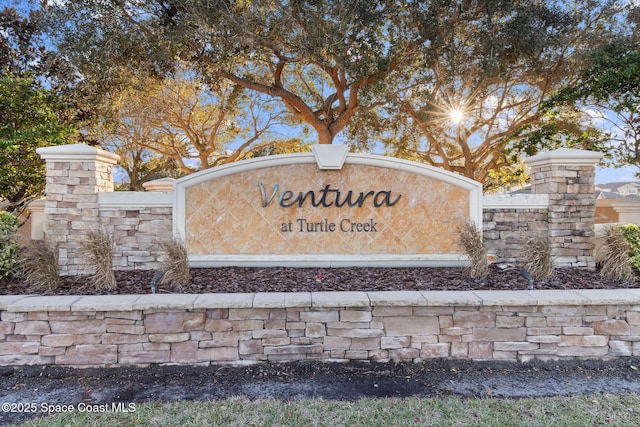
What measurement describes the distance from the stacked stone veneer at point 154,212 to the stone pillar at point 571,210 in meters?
0.01

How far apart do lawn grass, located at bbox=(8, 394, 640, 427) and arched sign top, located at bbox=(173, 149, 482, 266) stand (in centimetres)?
285

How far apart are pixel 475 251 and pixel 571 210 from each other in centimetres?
195

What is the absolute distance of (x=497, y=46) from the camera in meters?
10.4

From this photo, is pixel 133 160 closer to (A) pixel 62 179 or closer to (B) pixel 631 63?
(A) pixel 62 179

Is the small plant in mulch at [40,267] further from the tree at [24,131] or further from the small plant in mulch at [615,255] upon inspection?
the small plant in mulch at [615,255]

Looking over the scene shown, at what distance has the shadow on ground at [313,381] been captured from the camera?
10.9 ft

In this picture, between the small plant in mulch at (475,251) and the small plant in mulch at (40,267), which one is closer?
A: the small plant in mulch at (40,267)

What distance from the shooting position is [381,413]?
296cm

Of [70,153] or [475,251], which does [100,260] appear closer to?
[70,153]

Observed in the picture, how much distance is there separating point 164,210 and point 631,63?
1020 cm

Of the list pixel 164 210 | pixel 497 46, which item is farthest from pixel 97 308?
pixel 497 46

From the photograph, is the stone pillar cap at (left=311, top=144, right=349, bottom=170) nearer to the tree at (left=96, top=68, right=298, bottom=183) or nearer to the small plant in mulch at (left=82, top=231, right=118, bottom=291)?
the small plant in mulch at (left=82, top=231, right=118, bottom=291)
